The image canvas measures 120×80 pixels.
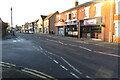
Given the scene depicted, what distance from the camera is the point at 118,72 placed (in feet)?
24.4

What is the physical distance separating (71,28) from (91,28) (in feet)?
31.3

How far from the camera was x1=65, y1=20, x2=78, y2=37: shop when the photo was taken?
35281mm

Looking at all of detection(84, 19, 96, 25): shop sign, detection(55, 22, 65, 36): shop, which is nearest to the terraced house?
detection(84, 19, 96, 25): shop sign

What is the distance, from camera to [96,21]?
2720cm

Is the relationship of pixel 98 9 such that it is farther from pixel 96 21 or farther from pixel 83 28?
pixel 83 28

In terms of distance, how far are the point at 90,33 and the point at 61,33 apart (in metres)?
16.8

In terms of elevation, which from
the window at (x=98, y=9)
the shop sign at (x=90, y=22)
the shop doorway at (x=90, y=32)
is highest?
the window at (x=98, y=9)

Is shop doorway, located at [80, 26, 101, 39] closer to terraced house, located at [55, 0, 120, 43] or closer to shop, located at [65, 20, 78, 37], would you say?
terraced house, located at [55, 0, 120, 43]

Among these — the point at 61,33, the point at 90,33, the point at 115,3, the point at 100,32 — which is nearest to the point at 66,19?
the point at 61,33

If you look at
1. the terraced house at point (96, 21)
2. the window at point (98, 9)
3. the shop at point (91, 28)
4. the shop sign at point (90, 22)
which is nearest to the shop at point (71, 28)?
the terraced house at point (96, 21)

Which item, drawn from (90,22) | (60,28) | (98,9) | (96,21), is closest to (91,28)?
(90,22)

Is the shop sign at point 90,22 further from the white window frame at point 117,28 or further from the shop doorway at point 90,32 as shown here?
the white window frame at point 117,28

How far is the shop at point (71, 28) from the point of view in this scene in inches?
1389

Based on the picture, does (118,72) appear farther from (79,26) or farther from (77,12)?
(77,12)
